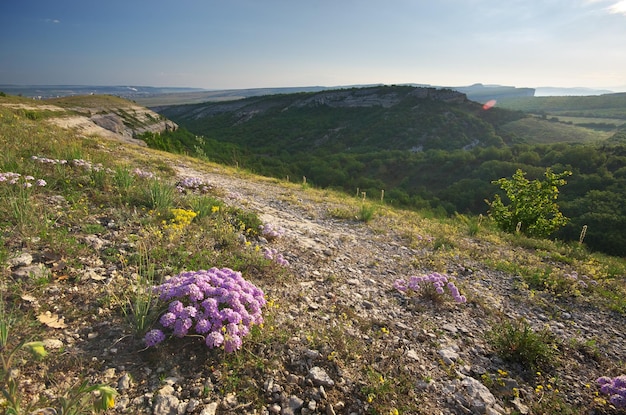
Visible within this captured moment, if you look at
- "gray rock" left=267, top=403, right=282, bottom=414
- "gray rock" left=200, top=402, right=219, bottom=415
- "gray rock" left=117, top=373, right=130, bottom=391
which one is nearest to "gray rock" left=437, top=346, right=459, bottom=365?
"gray rock" left=267, top=403, right=282, bottom=414

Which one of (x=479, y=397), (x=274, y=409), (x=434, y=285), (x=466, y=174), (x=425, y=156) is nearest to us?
(x=274, y=409)

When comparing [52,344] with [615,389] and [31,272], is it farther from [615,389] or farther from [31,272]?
[615,389]

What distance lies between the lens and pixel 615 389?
3971mm

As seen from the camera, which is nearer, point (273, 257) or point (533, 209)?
point (273, 257)

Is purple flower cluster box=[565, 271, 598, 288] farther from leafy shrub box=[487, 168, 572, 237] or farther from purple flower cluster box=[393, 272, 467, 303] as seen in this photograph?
leafy shrub box=[487, 168, 572, 237]

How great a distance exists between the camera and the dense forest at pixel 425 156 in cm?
3136

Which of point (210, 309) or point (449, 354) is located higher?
point (210, 309)

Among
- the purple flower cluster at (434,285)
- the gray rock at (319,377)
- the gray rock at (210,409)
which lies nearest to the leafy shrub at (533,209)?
the purple flower cluster at (434,285)

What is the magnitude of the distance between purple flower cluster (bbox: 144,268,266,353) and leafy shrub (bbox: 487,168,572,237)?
1508 centimetres

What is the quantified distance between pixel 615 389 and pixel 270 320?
452cm

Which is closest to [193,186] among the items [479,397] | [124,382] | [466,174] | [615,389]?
[124,382]

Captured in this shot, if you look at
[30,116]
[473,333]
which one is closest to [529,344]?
[473,333]

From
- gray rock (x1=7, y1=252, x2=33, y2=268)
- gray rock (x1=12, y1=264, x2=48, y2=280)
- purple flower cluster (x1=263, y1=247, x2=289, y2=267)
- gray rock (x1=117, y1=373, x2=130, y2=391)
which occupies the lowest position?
gray rock (x1=117, y1=373, x2=130, y2=391)

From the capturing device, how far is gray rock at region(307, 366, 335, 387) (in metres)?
3.57
